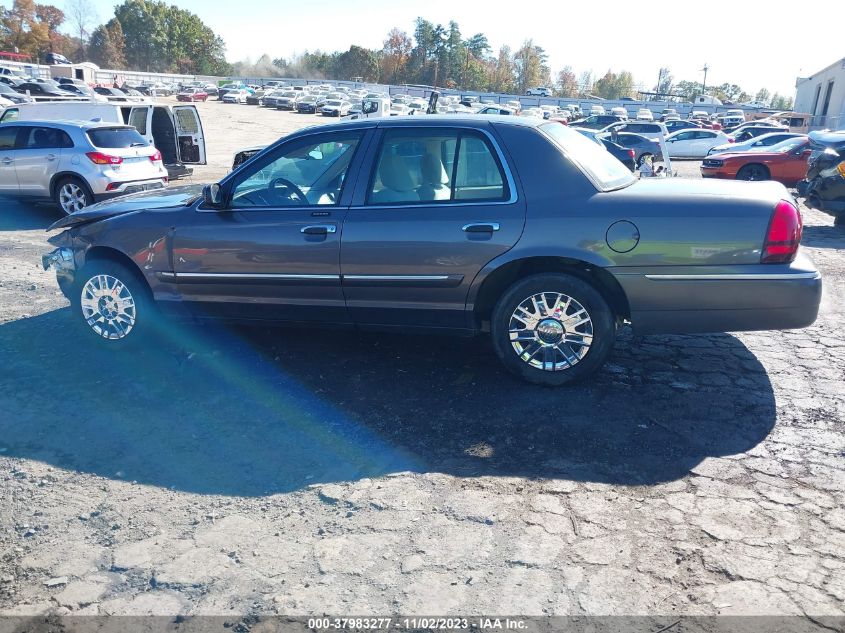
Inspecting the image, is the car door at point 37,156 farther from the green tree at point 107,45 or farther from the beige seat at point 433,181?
the green tree at point 107,45

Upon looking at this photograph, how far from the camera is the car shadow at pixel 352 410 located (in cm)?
387

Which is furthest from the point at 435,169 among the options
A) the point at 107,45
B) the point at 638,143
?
the point at 107,45

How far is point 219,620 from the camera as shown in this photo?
2.73m

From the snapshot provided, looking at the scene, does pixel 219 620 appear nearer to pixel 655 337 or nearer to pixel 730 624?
pixel 730 624

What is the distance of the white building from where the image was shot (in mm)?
49991

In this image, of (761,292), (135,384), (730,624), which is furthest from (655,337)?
(135,384)

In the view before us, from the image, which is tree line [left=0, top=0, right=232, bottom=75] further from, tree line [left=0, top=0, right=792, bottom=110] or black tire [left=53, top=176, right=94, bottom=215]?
black tire [left=53, top=176, right=94, bottom=215]

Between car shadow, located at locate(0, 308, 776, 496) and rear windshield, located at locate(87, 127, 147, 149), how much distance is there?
21.6 feet

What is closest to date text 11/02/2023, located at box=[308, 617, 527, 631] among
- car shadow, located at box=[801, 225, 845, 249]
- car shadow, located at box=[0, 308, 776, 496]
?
car shadow, located at box=[0, 308, 776, 496]

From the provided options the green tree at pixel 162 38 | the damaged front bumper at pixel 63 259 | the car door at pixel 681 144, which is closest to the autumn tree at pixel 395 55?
the green tree at pixel 162 38

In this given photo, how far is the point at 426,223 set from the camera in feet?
15.4

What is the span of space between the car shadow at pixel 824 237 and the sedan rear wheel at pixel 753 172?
6093 millimetres

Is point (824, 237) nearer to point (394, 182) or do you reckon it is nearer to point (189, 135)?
point (394, 182)

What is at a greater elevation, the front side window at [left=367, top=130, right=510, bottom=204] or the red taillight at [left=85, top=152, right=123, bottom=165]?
the front side window at [left=367, top=130, right=510, bottom=204]
